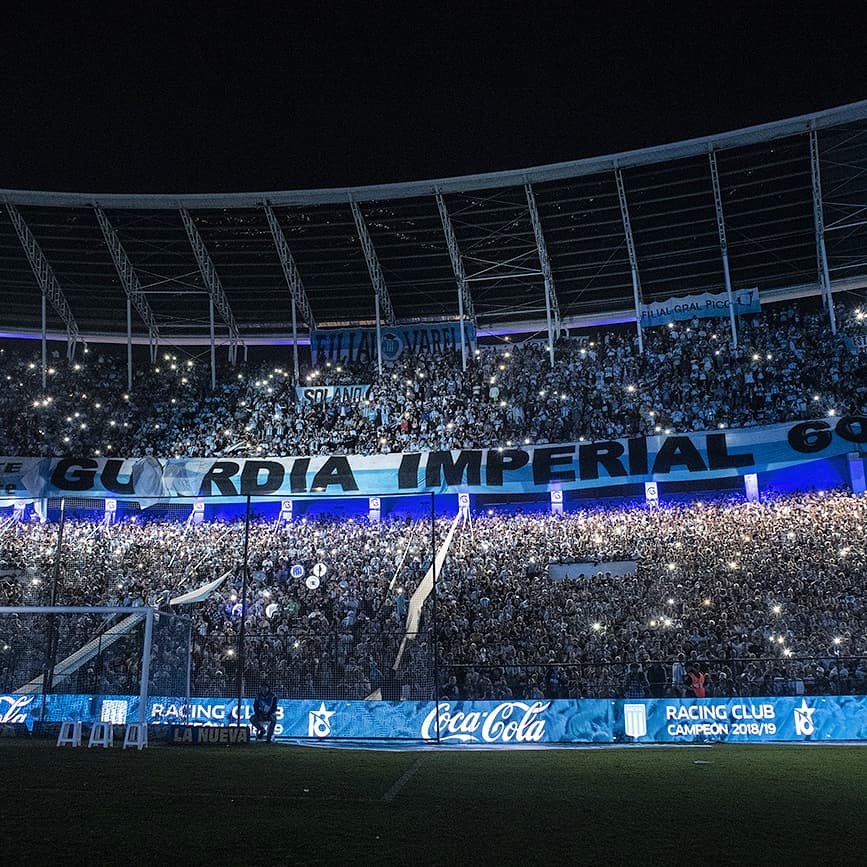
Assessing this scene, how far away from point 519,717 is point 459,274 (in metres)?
18.3

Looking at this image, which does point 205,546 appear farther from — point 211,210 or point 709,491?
point 709,491

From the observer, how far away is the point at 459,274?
106 feet

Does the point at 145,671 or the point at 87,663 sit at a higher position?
the point at 87,663

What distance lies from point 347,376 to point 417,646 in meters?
17.9

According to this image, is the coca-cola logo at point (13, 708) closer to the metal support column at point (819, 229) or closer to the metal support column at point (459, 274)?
the metal support column at point (459, 274)

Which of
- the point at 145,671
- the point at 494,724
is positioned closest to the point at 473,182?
the point at 494,724

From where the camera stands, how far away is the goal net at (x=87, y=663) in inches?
683

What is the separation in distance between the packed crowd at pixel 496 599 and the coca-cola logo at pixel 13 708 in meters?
0.34

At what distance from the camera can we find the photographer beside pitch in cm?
1780

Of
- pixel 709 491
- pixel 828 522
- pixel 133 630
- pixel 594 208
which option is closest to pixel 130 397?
pixel 133 630

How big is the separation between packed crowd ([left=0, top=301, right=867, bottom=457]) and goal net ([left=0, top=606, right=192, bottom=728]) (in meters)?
12.8

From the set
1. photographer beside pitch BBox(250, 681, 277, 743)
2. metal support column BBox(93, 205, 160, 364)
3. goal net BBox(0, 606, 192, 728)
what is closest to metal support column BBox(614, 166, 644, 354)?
metal support column BBox(93, 205, 160, 364)

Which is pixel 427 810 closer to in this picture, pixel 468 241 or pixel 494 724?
pixel 494 724

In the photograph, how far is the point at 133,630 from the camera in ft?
61.8
